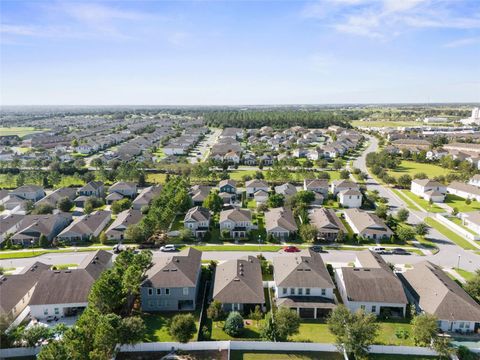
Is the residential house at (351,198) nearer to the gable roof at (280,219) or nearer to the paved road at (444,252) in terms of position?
the paved road at (444,252)

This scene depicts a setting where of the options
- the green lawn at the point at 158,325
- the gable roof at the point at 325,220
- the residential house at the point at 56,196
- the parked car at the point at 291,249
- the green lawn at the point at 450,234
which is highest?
the residential house at the point at 56,196

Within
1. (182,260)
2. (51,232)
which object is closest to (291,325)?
(182,260)

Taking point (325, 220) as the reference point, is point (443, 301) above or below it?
below

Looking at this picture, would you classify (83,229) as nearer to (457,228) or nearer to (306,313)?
(306,313)

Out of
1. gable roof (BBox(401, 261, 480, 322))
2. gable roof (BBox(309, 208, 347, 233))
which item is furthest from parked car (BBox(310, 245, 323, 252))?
gable roof (BBox(401, 261, 480, 322))

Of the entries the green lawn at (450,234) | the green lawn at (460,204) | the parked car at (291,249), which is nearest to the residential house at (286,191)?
the parked car at (291,249)

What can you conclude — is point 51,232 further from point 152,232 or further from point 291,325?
point 291,325

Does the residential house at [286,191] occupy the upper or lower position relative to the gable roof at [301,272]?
upper

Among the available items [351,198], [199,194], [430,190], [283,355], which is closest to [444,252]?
[351,198]
